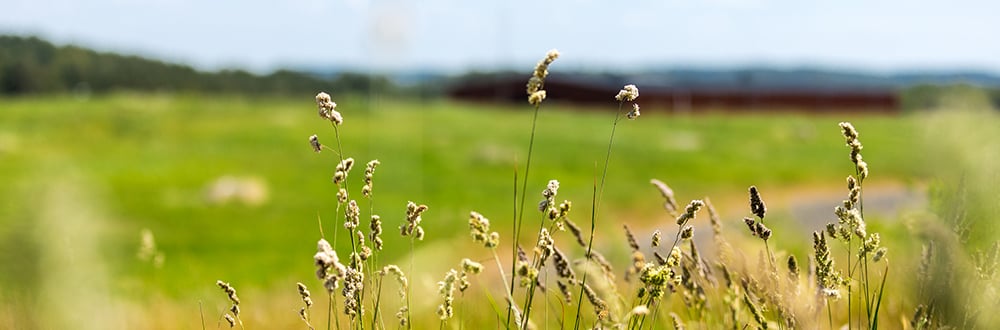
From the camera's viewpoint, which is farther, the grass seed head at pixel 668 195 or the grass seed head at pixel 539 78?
the grass seed head at pixel 668 195

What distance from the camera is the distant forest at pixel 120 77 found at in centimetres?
6681

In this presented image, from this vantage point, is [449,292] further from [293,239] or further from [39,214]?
[293,239]

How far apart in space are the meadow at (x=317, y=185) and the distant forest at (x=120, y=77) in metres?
1.68

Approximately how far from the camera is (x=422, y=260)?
3668mm

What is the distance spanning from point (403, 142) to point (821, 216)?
91.5ft

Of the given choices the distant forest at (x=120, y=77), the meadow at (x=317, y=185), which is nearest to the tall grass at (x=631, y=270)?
the meadow at (x=317, y=185)

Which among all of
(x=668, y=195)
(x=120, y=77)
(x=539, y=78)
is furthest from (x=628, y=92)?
(x=120, y=77)

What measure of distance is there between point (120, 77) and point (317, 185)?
61.3 meters

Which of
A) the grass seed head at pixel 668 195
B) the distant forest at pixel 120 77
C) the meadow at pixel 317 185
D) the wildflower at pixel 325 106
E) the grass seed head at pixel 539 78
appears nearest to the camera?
the meadow at pixel 317 185

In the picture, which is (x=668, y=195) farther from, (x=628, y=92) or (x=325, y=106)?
(x=325, y=106)

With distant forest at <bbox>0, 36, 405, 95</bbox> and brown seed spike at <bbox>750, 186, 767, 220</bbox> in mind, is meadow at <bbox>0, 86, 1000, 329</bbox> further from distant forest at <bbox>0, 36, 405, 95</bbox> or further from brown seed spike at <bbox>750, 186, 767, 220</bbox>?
distant forest at <bbox>0, 36, 405, 95</bbox>

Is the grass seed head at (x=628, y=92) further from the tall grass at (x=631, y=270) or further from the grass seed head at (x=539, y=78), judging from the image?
the grass seed head at (x=539, y=78)

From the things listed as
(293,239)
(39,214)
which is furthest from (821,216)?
(39,214)

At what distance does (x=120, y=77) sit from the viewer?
84438 millimetres
